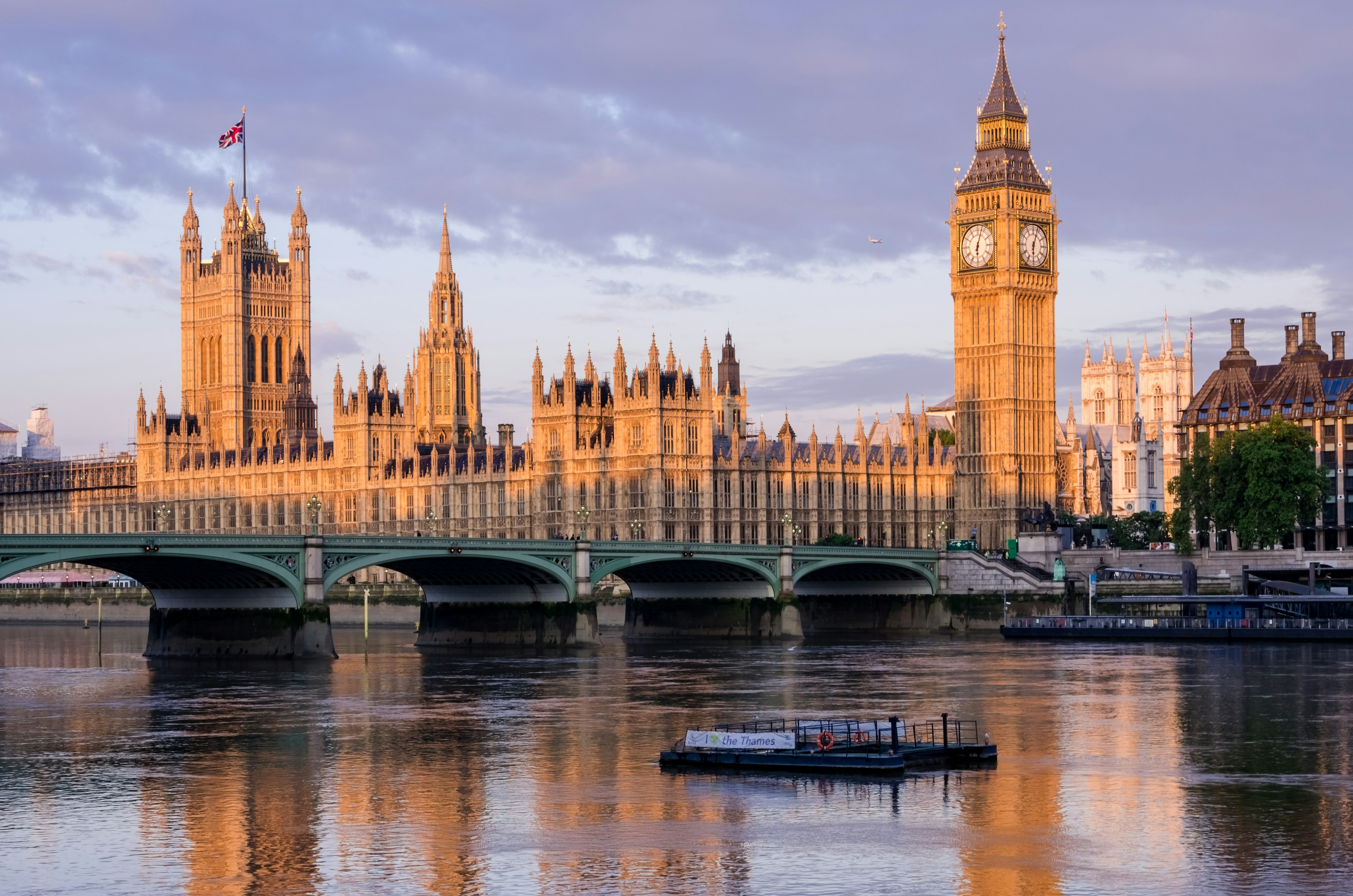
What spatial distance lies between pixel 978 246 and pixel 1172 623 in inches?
1934

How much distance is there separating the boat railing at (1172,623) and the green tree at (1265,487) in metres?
12.9

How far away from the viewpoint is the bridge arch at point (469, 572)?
3359 inches

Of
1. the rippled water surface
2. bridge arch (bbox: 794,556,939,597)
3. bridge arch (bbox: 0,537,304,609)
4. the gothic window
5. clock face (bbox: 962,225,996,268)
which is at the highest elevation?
clock face (bbox: 962,225,996,268)

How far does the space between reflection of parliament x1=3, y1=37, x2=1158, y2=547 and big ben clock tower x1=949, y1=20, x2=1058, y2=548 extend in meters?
0.16

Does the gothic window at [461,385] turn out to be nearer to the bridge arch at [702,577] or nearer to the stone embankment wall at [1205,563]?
the bridge arch at [702,577]

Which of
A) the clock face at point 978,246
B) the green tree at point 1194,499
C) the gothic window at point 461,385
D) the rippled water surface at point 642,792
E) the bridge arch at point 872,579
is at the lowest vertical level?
the rippled water surface at point 642,792

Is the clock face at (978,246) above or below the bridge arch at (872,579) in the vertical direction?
above

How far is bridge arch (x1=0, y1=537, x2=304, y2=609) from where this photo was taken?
75438 mm

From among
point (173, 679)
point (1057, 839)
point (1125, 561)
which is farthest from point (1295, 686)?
point (1125, 561)

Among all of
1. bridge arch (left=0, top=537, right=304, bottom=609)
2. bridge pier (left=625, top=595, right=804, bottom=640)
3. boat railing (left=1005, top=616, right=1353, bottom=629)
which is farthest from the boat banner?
bridge pier (left=625, top=595, right=804, bottom=640)

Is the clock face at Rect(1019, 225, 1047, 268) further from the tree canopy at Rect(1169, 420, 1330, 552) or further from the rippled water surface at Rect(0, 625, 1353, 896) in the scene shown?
the rippled water surface at Rect(0, 625, 1353, 896)

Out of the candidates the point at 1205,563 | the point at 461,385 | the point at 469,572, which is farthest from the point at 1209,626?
the point at 461,385

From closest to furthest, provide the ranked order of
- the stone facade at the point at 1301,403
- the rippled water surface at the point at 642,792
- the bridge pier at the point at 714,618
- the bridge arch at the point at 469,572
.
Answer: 1. the rippled water surface at the point at 642,792
2. the bridge arch at the point at 469,572
3. the bridge pier at the point at 714,618
4. the stone facade at the point at 1301,403

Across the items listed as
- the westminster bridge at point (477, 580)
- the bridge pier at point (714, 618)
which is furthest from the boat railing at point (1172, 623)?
the bridge pier at point (714, 618)
